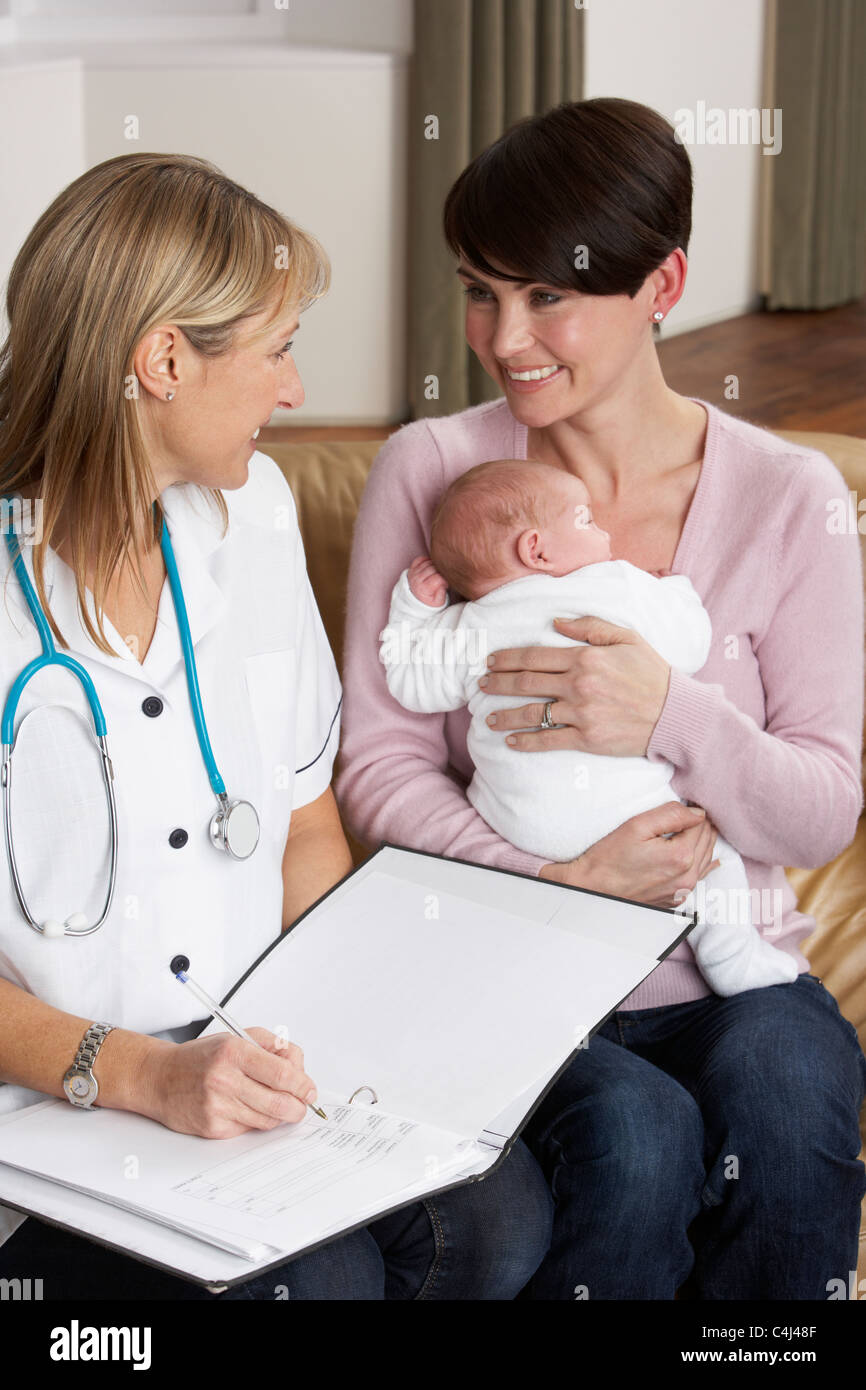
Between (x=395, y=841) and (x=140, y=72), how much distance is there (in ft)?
12.8

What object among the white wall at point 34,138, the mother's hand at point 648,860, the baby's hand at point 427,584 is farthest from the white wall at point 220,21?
the mother's hand at point 648,860

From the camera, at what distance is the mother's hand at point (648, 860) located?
152 cm

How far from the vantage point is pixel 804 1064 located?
4.76ft

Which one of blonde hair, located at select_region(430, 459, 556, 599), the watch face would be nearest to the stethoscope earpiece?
the watch face

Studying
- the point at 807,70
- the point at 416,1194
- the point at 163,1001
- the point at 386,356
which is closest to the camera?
the point at 416,1194

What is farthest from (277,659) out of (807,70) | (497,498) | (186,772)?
(807,70)

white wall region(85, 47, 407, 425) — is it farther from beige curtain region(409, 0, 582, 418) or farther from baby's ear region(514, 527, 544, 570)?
baby's ear region(514, 527, 544, 570)

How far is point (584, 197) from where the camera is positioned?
1.48 meters

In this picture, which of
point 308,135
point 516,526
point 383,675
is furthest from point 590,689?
point 308,135

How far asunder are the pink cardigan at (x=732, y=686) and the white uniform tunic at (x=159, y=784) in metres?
0.21

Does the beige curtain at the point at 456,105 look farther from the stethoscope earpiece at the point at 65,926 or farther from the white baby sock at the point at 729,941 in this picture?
the stethoscope earpiece at the point at 65,926

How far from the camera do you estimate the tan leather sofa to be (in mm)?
1885

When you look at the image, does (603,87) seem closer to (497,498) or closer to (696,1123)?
(497,498)

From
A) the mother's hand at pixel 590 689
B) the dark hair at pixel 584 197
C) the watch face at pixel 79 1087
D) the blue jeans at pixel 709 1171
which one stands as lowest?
the blue jeans at pixel 709 1171
